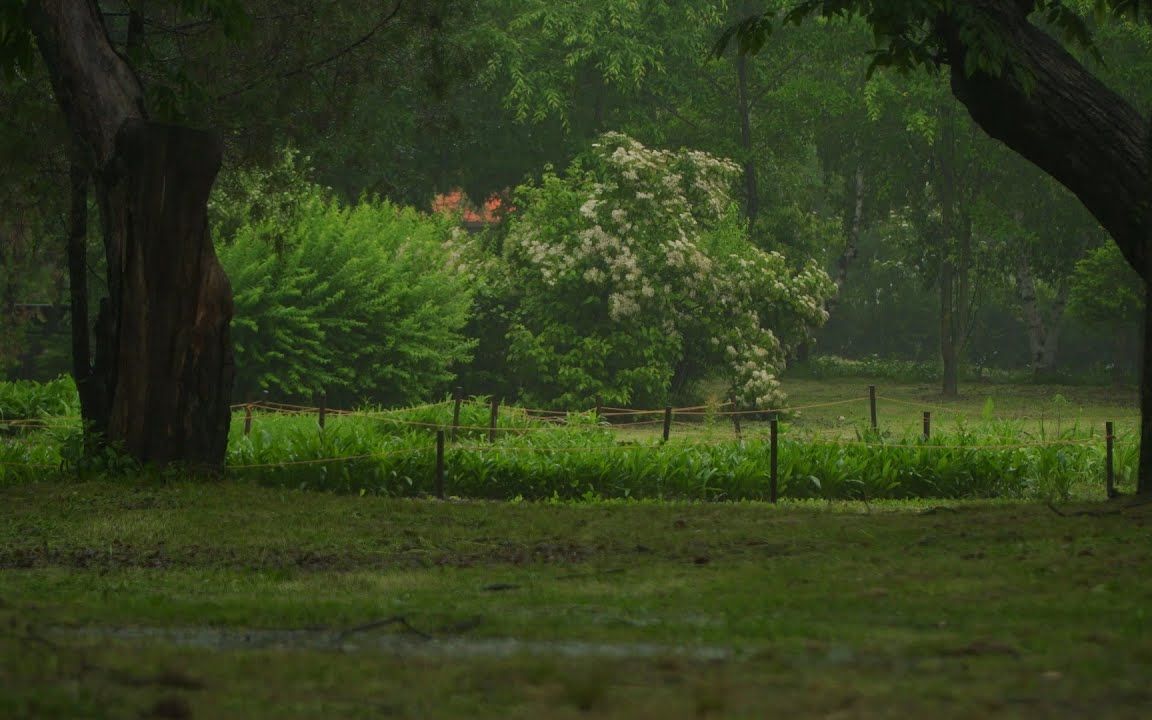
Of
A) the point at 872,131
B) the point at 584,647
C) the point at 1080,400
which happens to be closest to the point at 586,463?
the point at 584,647

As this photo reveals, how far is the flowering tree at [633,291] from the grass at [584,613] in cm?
1974

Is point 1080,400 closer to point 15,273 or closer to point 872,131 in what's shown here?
point 872,131

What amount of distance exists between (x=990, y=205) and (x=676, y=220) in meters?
12.9

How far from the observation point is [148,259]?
46.3 feet

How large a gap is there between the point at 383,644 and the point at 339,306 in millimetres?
22528

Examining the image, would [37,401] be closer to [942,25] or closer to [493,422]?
[493,422]

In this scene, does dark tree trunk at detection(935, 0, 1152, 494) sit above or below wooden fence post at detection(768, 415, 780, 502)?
above

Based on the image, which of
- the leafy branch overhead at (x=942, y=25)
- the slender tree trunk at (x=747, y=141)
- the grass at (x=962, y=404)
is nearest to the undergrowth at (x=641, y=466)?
the leafy branch overhead at (x=942, y=25)

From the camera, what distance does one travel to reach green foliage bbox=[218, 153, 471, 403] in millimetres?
26188

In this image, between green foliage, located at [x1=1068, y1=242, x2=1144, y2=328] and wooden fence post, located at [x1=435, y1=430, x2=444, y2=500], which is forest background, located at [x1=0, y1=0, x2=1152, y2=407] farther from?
wooden fence post, located at [x1=435, y1=430, x2=444, y2=500]

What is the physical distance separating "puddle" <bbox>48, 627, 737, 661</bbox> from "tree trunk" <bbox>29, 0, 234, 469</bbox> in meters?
8.55

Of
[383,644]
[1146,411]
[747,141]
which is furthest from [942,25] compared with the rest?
[747,141]

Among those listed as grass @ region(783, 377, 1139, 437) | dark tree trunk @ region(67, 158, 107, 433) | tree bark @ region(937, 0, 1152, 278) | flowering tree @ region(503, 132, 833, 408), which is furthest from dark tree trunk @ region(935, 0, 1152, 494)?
flowering tree @ region(503, 132, 833, 408)

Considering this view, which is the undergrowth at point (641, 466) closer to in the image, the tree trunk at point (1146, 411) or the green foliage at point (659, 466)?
the green foliage at point (659, 466)
